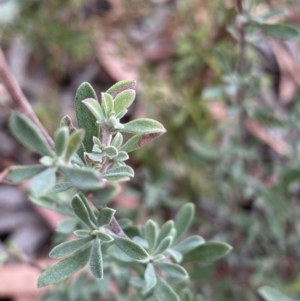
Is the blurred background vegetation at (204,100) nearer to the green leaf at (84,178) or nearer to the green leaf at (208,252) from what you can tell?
the green leaf at (208,252)

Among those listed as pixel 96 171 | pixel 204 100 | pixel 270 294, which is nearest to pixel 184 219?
pixel 270 294

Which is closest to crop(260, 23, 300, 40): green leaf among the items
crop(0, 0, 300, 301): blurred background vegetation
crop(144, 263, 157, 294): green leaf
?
crop(0, 0, 300, 301): blurred background vegetation

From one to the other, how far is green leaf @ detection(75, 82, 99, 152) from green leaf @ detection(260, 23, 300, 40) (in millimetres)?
358

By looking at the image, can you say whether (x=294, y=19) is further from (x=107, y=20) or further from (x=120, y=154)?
(x=120, y=154)

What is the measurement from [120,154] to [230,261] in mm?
731

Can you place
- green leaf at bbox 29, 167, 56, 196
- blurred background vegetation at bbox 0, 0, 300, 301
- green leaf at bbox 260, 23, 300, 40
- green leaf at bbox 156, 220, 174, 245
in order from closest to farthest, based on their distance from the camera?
green leaf at bbox 29, 167, 56, 196, green leaf at bbox 156, 220, 174, 245, green leaf at bbox 260, 23, 300, 40, blurred background vegetation at bbox 0, 0, 300, 301

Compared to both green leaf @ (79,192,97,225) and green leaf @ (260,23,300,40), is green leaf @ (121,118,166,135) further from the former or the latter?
green leaf @ (260,23,300,40)

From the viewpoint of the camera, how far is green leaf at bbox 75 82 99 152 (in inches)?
16.6

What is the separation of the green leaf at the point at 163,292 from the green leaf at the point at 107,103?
200 millimetres

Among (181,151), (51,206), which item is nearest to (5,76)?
(51,206)

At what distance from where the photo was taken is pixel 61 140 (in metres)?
0.32

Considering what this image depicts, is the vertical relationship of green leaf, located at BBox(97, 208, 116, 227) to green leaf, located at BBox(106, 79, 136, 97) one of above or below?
below

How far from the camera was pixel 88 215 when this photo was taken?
1.38ft

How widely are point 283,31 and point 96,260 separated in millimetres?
441
